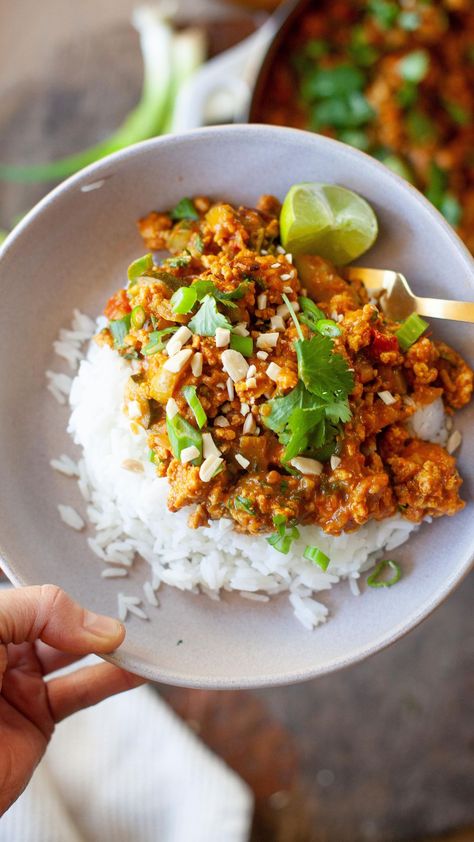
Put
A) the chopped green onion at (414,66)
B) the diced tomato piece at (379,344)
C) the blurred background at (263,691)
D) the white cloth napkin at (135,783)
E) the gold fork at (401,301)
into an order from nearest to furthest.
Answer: the diced tomato piece at (379,344) → the gold fork at (401,301) → the chopped green onion at (414,66) → the white cloth napkin at (135,783) → the blurred background at (263,691)

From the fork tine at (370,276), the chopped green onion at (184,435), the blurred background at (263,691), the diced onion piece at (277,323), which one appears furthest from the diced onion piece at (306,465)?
the blurred background at (263,691)

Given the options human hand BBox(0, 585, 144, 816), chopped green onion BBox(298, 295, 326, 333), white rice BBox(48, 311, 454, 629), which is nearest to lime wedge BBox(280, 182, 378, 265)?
chopped green onion BBox(298, 295, 326, 333)

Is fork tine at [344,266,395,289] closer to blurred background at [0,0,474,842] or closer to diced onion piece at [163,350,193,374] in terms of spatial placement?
diced onion piece at [163,350,193,374]

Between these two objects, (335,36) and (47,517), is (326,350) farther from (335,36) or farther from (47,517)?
(335,36)

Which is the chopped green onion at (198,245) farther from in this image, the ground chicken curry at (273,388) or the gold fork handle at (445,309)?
the gold fork handle at (445,309)

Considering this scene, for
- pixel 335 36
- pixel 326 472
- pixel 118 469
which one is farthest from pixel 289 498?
pixel 335 36

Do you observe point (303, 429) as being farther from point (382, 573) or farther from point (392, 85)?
point (392, 85)

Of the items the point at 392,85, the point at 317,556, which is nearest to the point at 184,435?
the point at 317,556
